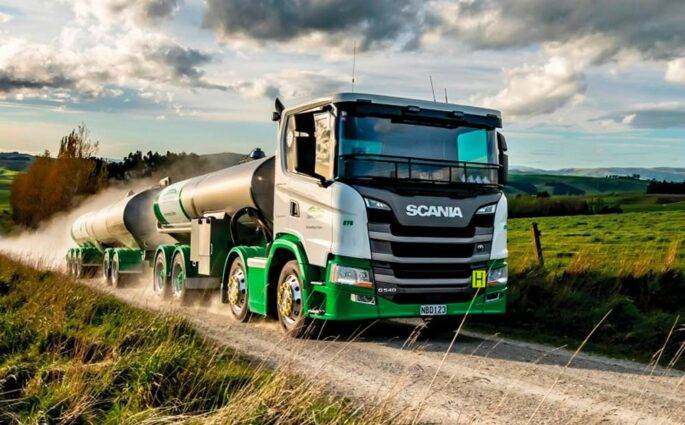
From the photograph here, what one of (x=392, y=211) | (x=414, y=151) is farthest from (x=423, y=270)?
(x=414, y=151)

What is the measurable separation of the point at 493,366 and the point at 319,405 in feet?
10.9

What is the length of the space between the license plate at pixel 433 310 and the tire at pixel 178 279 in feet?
21.6

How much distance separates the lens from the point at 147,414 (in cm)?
512

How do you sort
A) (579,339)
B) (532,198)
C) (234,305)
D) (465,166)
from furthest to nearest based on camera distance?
(532,198) < (234,305) < (579,339) < (465,166)

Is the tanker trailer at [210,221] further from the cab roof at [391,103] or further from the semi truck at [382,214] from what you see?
the cab roof at [391,103]

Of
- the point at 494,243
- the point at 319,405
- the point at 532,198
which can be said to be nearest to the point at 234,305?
the point at 494,243

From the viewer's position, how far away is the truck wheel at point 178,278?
14.7m

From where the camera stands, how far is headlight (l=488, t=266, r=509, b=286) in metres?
9.89

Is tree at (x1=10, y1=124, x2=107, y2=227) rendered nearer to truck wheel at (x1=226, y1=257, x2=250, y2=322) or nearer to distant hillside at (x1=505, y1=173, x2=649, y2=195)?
truck wheel at (x1=226, y1=257, x2=250, y2=322)

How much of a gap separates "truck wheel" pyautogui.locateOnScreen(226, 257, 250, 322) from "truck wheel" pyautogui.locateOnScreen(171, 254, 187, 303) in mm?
2676

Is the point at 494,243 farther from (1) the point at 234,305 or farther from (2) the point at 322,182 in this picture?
(1) the point at 234,305

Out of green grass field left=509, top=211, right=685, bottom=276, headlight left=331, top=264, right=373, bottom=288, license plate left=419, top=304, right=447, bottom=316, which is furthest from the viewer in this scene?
green grass field left=509, top=211, right=685, bottom=276

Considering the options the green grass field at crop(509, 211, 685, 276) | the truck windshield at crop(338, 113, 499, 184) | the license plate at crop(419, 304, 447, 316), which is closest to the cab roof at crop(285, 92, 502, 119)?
the truck windshield at crop(338, 113, 499, 184)

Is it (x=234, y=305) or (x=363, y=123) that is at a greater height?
(x=363, y=123)
